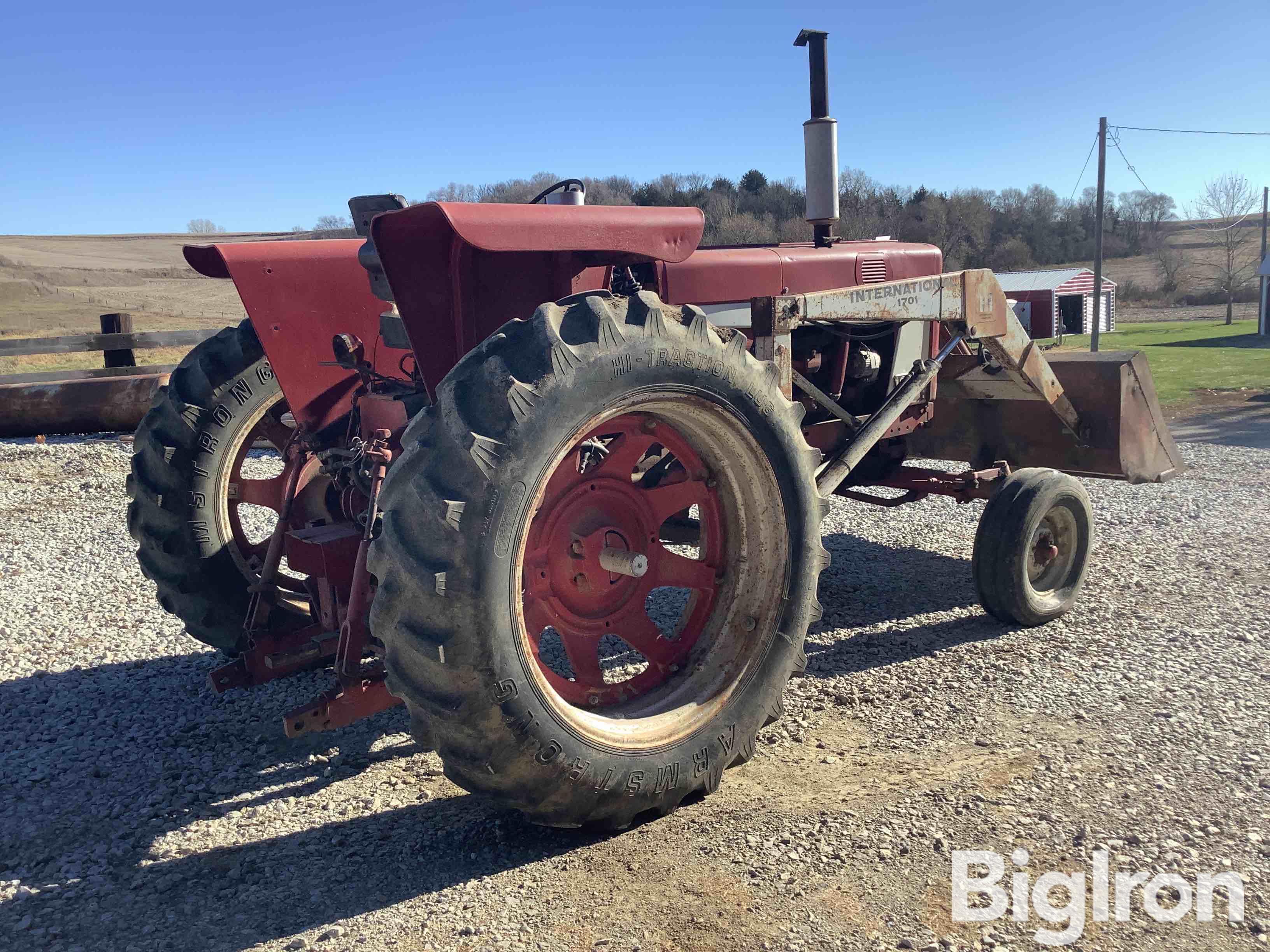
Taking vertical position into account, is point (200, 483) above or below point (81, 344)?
below

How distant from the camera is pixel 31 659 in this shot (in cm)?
429

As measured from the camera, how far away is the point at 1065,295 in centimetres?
3903

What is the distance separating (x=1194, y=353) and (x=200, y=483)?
1082 inches

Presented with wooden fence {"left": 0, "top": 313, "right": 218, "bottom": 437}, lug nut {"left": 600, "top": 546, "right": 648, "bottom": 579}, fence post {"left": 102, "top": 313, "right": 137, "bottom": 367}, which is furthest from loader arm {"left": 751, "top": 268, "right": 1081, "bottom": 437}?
fence post {"left": 102, "top": 313, "right": 137, "bottom": 367}

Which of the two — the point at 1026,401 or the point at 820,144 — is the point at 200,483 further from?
the point at 1026,401

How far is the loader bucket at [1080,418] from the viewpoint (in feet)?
16.3

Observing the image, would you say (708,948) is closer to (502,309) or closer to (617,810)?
(617,810)

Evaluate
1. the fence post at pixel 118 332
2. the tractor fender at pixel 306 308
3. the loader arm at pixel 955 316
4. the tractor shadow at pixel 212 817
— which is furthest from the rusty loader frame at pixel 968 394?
the fence post at pixel 118 332

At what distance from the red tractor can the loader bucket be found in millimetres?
457

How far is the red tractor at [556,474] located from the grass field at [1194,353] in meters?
5.61

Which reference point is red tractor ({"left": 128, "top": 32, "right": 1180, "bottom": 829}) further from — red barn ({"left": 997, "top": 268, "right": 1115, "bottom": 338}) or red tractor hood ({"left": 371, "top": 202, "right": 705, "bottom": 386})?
red barn ({"left": 997, "top": 268, "right": 1115, "bottom": 338})

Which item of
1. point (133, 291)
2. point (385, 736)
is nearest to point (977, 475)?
point (385, 736)

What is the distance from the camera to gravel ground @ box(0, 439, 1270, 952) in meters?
2.37

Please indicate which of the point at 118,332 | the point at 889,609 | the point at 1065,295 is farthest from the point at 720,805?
the point at 1065,295
